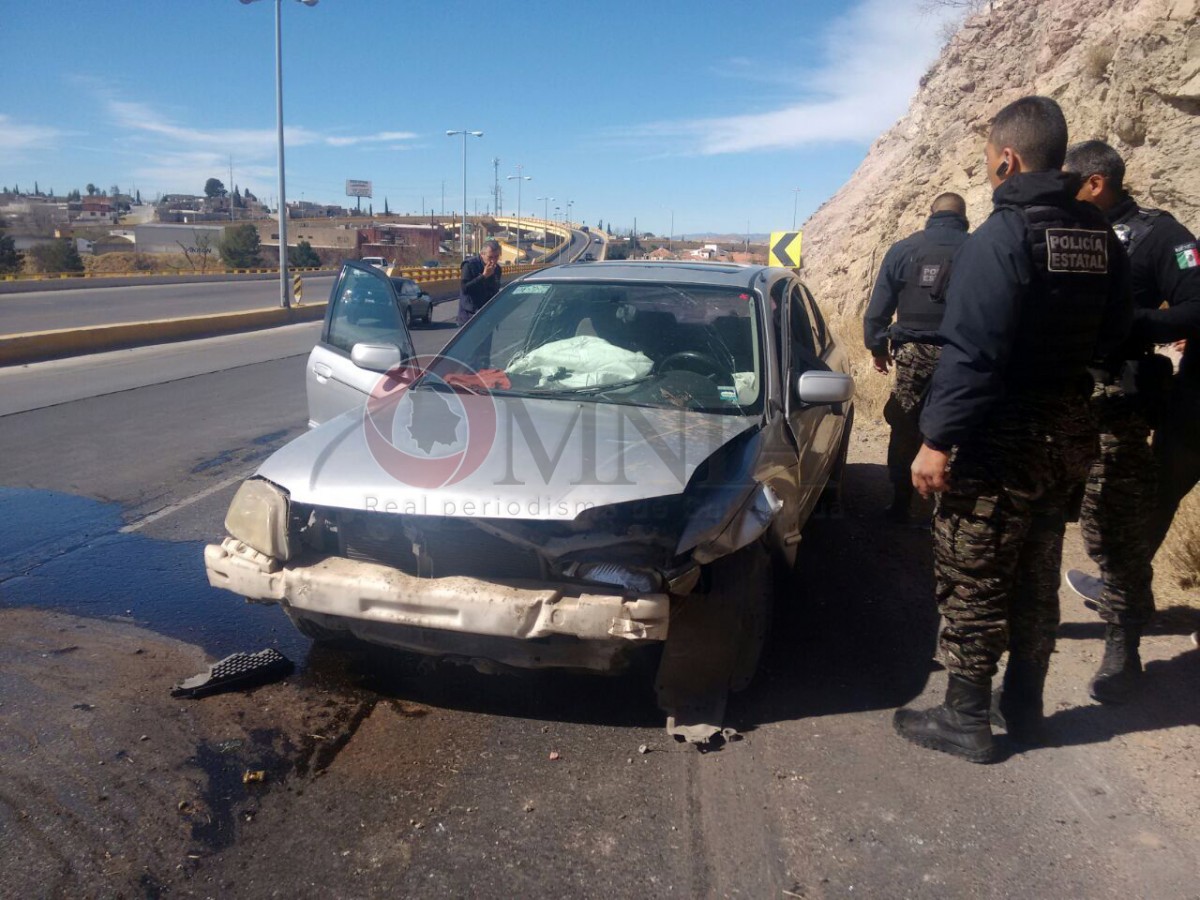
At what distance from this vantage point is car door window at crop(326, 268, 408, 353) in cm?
480

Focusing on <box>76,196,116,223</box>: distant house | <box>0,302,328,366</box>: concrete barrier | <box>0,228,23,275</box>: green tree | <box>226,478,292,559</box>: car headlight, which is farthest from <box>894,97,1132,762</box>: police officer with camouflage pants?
<box>76,196,116,223</box>: distant house

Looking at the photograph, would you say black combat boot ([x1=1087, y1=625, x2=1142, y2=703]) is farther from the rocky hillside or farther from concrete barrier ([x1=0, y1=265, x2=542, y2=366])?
concrete barrier ([x1=0, y1=265, x2=542, y2=366])

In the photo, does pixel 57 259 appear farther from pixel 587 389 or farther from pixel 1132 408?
pixel 1132 408

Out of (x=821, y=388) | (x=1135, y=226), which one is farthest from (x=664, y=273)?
(x=1135, y=226)

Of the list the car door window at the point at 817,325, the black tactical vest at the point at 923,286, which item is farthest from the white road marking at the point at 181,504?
the black tactical vest at the point at 923,286

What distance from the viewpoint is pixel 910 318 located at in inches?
201

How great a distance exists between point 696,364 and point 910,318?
1674 millimetres

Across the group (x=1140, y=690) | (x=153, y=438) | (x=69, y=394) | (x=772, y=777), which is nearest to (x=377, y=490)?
(x=772, y=777)

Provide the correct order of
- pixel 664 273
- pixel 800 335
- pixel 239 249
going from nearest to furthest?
pixel 664 273 → pixel 800 335 → pixel 239 249

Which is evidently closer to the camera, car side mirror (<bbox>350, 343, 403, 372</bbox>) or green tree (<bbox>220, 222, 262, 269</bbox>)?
car side mirror (<bbox>350, 343, 403, 372</bbox>)

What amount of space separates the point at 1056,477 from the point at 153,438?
24.1 ft

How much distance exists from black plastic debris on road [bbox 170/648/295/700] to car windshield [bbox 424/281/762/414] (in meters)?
1.45

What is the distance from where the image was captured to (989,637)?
2953 mm

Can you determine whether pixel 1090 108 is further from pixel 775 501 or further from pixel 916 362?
pixel 775 501
